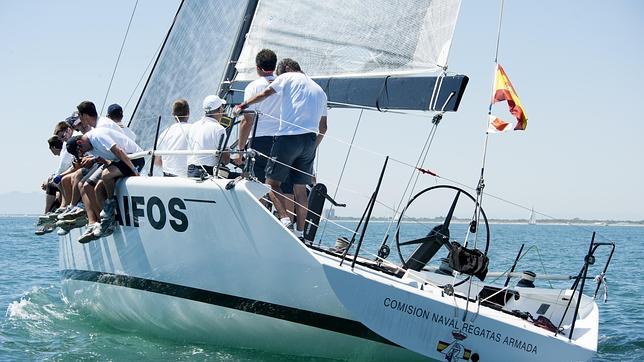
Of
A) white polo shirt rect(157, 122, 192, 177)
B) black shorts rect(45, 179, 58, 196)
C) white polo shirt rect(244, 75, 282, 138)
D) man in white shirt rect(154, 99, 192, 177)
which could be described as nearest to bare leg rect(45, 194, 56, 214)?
black shorts rect(45, 179, 58, 196)

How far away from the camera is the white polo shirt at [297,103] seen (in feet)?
23.9

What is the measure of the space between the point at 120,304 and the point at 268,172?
6.84 feet

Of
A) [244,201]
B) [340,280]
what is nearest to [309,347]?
[340,280]

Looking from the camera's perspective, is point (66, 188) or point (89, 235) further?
point (66, 188)

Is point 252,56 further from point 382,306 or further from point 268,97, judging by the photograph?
point 382,306

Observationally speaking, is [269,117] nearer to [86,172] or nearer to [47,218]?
[86,172]

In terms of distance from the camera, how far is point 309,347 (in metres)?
6.80

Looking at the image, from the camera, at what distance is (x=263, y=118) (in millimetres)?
7637

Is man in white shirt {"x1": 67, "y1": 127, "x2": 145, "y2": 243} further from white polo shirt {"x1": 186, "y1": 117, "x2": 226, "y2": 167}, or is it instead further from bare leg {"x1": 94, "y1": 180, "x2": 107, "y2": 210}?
white polo shirt {"x1": 186, "y1": 117, "x2": 226, "y2": 167}

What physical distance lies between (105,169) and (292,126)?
1811 millimetres

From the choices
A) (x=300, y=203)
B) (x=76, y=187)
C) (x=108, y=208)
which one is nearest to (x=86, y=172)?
(x=76, y=187)

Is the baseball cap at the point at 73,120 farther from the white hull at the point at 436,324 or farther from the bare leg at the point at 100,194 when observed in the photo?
the white hull at the point at 436,324

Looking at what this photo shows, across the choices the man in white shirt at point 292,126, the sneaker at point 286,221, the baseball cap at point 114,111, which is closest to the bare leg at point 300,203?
the man in white shirt at point 292,126

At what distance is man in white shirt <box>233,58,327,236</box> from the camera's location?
23.8ft
